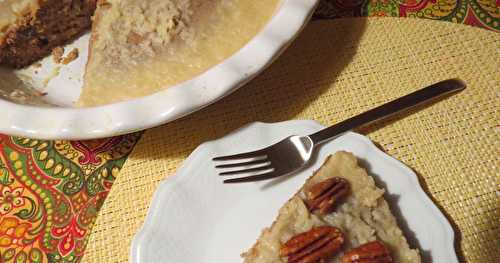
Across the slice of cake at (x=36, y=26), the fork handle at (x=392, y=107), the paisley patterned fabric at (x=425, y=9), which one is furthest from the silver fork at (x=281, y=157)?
the slice of cake at (x=36, y=26)

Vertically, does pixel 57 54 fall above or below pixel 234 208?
above

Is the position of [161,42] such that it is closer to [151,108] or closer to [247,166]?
[151,108]

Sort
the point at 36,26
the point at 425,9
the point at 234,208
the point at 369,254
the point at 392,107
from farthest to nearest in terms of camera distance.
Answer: the point at 36,26 → the point at 425,9 → the point at 392,107 → the point at 234,208 → the point at 369,254

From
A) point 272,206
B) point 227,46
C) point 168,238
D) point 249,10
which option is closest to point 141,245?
point 168,238

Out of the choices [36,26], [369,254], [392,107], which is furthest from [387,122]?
[36,26]

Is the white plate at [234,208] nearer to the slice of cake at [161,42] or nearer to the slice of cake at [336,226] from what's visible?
the slice of cake at [336,226]

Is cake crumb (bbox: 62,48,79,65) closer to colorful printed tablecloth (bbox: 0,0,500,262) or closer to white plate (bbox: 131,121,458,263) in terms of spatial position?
colorful printed tablecloth (bbox: 0,0,500,262)
